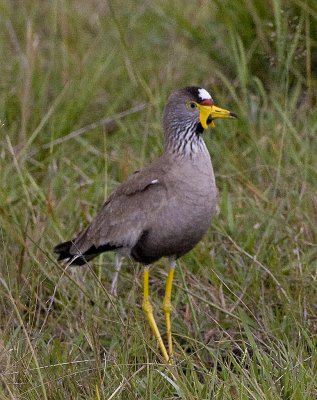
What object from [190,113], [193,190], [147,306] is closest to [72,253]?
[147,306]

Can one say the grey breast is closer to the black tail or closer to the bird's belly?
the bird's belly

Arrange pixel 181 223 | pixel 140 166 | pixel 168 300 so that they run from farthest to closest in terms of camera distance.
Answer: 1. pixel 140 166
2. pixel 168 300
3. pixel 181 223

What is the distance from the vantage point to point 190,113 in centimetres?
475

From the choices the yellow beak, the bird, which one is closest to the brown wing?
the bird

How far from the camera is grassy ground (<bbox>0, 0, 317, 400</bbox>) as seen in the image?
3861 millimetres

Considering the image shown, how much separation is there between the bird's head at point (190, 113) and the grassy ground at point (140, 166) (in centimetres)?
48

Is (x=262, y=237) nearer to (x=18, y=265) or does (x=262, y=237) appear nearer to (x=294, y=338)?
(x=294, y=338)

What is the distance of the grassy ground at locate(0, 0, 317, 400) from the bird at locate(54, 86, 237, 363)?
0.43 ft

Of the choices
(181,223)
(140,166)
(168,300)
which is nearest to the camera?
(181,223)

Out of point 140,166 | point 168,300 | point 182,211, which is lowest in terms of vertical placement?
point 168,300

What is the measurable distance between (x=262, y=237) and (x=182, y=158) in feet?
1.96

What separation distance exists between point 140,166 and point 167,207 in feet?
4.05

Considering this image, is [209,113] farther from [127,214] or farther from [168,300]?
[168,300]

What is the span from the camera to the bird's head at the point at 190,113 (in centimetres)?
473
